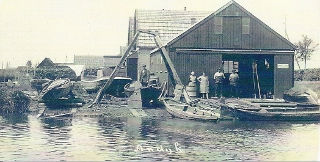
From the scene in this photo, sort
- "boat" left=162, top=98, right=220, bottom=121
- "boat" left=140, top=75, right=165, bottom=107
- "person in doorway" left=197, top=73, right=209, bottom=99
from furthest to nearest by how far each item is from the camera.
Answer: "person in doorway" left=197, top=73, right=209, bottom=99 < "boat" left=140, top=75, right=165, bottom=107 < "boat" left=162, top=98, right=220, bottom=121

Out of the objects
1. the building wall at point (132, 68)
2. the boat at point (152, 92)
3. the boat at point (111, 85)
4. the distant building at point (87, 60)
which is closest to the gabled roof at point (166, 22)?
the building wall at point (132, 68)

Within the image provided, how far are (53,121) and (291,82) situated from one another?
9.78 metres

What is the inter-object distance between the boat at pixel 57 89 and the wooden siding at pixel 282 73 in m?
8.92

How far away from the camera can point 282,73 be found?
68.4ft

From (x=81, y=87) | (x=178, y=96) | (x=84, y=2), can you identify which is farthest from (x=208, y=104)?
(x=84, y=2)

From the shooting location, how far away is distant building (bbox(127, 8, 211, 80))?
20.7 meters

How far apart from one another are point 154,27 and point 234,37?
12.2ft

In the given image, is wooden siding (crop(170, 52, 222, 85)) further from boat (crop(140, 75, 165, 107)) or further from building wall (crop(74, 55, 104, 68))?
building wall (crop(74, 55, 104, 68))

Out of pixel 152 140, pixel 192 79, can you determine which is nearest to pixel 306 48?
pixel 192 79

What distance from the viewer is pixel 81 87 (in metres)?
19.2

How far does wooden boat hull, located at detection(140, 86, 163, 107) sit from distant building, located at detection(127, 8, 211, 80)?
4.15 ft

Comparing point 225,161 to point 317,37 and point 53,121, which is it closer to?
point 317,37

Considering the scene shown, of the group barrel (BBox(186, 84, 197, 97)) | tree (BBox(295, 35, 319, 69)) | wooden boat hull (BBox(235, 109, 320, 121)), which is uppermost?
tree (BBox(295, 35, 319, 69))

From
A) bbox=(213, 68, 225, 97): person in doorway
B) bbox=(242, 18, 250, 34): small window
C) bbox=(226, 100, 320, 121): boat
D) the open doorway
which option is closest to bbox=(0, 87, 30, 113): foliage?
bbox=(213, 68, 225, 97): person in doorway
